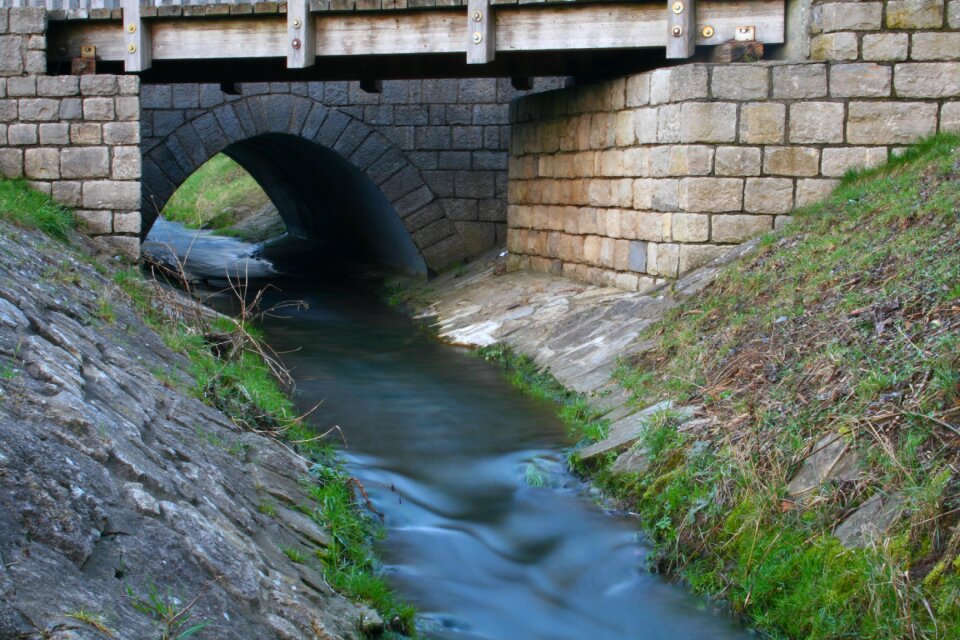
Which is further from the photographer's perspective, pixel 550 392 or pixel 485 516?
pixel 550 392

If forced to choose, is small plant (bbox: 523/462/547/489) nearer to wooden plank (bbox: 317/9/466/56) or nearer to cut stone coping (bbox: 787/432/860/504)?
cut stone coping (bbox: 787/432/860/504)

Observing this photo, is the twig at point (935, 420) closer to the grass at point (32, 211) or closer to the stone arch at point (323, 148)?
the grass at point (32, 211)

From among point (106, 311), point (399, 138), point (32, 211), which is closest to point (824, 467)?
point (106, 311)

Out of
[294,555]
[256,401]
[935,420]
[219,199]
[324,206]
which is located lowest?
[294,555]

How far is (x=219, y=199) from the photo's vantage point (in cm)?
2711

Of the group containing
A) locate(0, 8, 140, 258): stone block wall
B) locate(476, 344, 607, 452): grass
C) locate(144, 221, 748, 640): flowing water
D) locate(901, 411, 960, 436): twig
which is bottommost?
locate(144, 221, 748, 640): flowing water

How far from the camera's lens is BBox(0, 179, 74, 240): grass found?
811 cm

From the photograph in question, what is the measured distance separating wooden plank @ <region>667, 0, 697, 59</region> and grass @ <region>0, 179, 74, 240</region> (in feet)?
17.2

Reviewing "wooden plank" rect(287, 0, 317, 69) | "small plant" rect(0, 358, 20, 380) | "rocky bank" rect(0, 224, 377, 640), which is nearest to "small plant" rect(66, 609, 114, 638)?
"rocky bank" rect(0, 224, 377, 640)

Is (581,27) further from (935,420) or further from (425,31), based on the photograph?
(935,420)

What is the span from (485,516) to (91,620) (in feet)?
10.2

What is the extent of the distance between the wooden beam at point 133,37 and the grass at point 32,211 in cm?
147

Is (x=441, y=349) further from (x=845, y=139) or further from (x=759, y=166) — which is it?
(x=845, y=139)

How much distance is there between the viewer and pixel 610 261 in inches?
363
